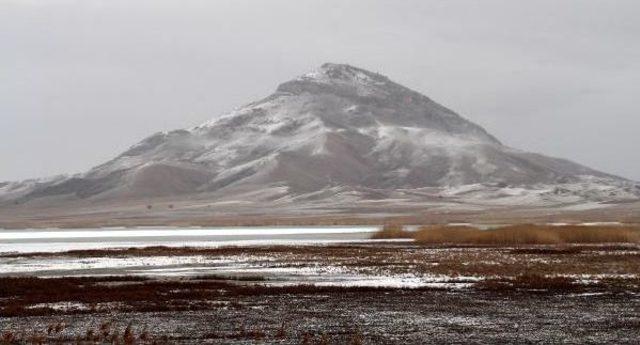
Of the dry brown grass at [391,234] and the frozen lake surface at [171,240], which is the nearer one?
the frozen lake surface at [171,240]

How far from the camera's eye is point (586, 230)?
89.2m

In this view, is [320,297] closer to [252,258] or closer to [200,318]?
[200,318]

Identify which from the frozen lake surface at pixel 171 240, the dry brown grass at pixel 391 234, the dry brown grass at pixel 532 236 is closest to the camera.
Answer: the dry brown grass at pixel 532 236

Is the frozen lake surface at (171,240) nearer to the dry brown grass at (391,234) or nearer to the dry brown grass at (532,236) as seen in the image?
the dry brown grass at (391,234)

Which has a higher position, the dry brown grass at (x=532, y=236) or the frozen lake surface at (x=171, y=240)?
the frozen lake surface at (x=171, y=240)

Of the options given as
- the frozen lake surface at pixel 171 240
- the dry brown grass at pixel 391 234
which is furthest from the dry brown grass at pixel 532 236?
the frozen lake surface at pixel 171 240

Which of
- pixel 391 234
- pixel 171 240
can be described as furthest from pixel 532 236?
pixel 171 240

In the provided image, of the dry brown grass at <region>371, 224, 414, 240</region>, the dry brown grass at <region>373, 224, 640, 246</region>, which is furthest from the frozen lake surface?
the dry brown grass at <region>373, 224, 640, 246</region>

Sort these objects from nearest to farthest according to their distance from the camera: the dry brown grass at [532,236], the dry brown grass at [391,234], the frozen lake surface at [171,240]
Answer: the dry brown grass at [532,236]
the frozen lake surface at [171,240]
the dry brown grass at [391,234]

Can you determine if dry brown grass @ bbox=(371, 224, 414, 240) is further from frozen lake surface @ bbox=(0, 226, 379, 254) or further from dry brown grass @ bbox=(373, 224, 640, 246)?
dry brown grass @ bbox=(373, 224, 640, 246)

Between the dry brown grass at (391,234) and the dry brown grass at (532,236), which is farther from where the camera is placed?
the dry brown grass at (391,234)

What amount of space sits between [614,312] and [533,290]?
27.3ft

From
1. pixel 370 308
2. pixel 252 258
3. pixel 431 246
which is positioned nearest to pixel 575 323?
pixel 370 308

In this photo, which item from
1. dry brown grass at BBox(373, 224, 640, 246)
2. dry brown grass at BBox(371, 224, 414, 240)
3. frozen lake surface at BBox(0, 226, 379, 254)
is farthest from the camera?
dry brown grass at BBox(371, 224, 414, 240)
